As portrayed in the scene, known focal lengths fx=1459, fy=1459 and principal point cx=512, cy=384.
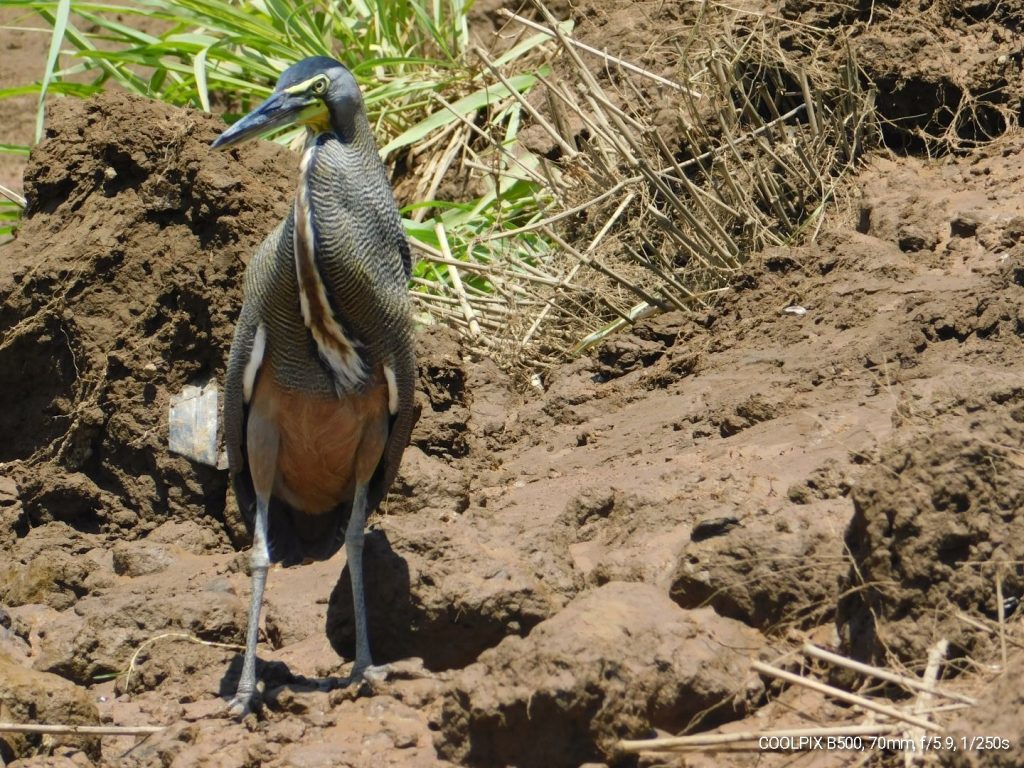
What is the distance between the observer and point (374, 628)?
564 centimetres

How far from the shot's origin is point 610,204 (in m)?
8.50

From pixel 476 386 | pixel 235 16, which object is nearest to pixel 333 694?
pixel 476 386

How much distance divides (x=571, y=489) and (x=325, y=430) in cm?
112

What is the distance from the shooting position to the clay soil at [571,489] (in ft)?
14.6

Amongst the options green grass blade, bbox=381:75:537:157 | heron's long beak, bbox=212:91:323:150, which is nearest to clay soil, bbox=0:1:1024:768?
heron's long beak, bbox=212:91:323:150

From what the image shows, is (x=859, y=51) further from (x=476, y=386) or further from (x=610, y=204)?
(x=476, y=386)

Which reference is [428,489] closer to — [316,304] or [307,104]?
[316,304]

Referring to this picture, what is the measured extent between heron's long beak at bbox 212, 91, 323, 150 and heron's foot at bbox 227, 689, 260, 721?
6.85ft

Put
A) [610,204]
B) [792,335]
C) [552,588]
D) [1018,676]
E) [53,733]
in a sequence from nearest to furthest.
Answer: [1018,676], [53,733], [552,588], [792,335], [610,204]

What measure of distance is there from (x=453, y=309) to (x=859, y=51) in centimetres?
277

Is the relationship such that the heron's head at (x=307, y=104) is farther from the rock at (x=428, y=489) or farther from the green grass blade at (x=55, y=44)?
the green grass blade at (x=55, y=44)

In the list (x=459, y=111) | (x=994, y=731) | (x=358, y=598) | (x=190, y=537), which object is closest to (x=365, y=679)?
(x=358, y=598)

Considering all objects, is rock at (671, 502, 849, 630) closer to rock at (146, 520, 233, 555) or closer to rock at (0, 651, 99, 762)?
rock at (0, 651, 99, 762)

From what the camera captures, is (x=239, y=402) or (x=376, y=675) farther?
(x=239, y=402)
